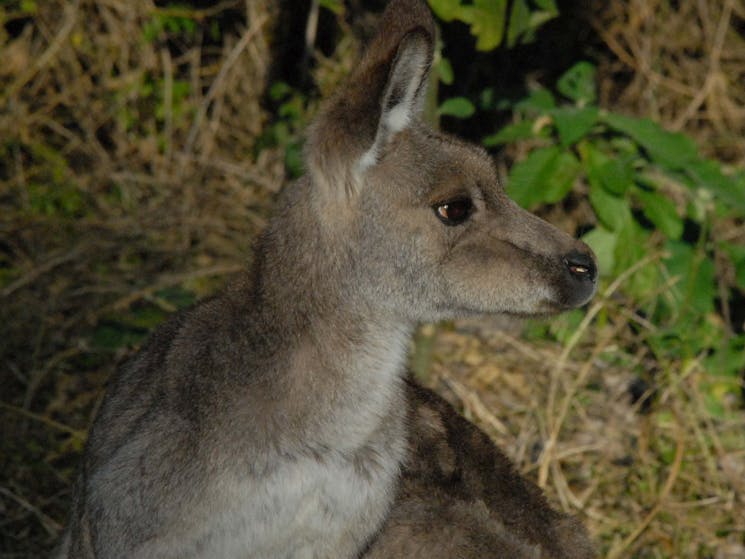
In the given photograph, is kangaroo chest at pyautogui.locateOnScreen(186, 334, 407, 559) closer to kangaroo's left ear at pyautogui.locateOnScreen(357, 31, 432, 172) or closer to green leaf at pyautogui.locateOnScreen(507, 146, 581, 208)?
kangaroo's left ear at pyautogui.locateOnScreen(357, 31, 432, 172)

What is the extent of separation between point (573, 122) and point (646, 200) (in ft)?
2.17

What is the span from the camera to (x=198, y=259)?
23.2ft

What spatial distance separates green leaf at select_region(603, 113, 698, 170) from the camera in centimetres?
578

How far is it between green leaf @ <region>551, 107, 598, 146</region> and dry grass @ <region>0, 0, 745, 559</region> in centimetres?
85

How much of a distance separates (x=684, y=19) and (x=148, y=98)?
12.7 ft

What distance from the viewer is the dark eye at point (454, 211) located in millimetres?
3811

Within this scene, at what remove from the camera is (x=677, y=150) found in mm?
5816

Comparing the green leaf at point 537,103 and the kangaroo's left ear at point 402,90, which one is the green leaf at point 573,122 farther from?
the kangaroo's left ear at point 402,90

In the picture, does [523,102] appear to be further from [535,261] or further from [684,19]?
[684,19]

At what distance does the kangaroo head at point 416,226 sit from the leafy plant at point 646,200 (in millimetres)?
1788

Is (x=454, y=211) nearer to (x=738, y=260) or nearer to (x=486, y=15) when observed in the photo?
(x=486, y=15)

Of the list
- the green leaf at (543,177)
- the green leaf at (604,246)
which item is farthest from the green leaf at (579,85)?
the green leaf at (604,246)

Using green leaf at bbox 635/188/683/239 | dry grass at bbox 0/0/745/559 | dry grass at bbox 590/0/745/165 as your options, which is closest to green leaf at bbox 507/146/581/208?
green leaf at bbox 635/188/683/239

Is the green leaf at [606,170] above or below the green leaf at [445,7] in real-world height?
below
